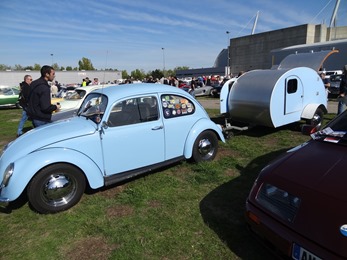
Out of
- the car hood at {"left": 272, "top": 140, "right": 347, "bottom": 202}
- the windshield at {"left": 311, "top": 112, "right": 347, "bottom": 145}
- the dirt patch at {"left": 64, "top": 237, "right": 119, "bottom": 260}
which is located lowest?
the dirt patch at {"left": 64, "top": 237, "right": 119, "bottom": 260}

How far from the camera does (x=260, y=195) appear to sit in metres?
2.70

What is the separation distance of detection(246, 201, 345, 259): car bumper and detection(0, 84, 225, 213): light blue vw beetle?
2246 millimetres

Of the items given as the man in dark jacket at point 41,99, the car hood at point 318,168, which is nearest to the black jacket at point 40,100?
the man in dark jacket at point 41,99

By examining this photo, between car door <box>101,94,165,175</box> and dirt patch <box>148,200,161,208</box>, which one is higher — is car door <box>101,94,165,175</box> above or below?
above

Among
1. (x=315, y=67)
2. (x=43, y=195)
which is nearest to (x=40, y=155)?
(x=43, y=195)

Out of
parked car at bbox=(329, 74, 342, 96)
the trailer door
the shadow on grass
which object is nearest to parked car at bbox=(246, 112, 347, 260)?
the shadow on grass

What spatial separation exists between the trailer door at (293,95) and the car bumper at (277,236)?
5.21 m

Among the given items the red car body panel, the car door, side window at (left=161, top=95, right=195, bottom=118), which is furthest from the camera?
side window at (left=161, top=95, right=195, bottom=118)

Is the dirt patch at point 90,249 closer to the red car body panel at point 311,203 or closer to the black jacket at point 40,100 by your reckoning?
the red car body panel at point 311,203

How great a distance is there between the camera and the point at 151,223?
11.5ft

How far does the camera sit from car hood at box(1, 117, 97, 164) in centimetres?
371

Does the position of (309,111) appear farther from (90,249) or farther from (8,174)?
(8,174)

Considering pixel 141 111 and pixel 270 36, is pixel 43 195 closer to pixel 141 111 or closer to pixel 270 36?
pixel 141 111

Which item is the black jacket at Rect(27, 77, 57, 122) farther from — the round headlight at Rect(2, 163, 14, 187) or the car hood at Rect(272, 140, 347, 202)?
the car hood at Rect(272, 140, 347, 202)
